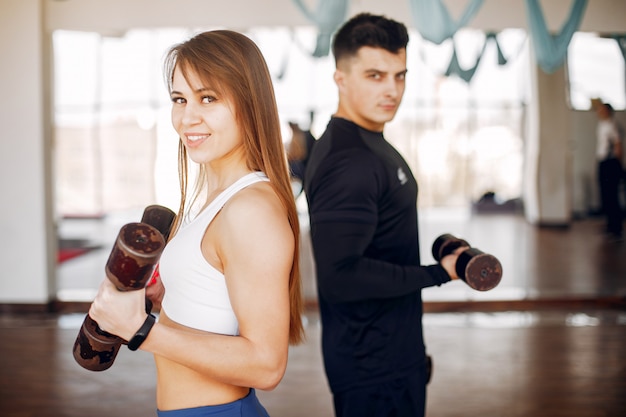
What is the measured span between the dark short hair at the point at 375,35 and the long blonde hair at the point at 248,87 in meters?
0.69

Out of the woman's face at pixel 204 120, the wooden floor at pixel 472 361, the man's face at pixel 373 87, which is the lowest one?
the wooden floor at pixel 472 361

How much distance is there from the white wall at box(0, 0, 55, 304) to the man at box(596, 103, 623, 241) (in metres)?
6.97

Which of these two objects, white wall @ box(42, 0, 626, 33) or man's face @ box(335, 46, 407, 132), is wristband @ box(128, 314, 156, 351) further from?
white wall @ box(42, 0, 626, 33)

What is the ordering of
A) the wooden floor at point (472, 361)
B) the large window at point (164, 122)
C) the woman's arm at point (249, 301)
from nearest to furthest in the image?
the woman's arm at point (249, 301), the wooden floor at point (472, 361), the large window at point (164, 122)

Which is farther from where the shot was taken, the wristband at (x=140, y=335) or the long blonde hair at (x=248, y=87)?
the long blonde hair at (x=248, y=87)

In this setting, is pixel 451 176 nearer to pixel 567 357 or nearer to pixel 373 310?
pixel 567 357

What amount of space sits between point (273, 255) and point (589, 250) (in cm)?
782

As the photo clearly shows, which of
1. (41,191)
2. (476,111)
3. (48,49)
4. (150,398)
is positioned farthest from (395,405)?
(476,111)

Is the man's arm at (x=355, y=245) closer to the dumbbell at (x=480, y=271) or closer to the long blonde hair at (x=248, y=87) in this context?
the dumbbell at (x=480, y=271)

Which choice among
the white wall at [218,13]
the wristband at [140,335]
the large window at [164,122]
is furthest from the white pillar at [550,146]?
the wristband at [140,335]

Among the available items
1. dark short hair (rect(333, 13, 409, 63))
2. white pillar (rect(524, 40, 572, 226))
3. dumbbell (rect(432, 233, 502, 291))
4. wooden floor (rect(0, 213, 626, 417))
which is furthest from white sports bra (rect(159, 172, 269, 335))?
white pillar (rect(524, 40, 572, 226))

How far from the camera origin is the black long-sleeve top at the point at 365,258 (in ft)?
5.05

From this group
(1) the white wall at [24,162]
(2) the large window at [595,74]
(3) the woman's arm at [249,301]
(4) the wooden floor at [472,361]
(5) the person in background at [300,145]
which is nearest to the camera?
(3) the woman's arm at [249,301]

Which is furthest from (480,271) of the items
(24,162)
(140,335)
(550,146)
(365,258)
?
(550,146)
